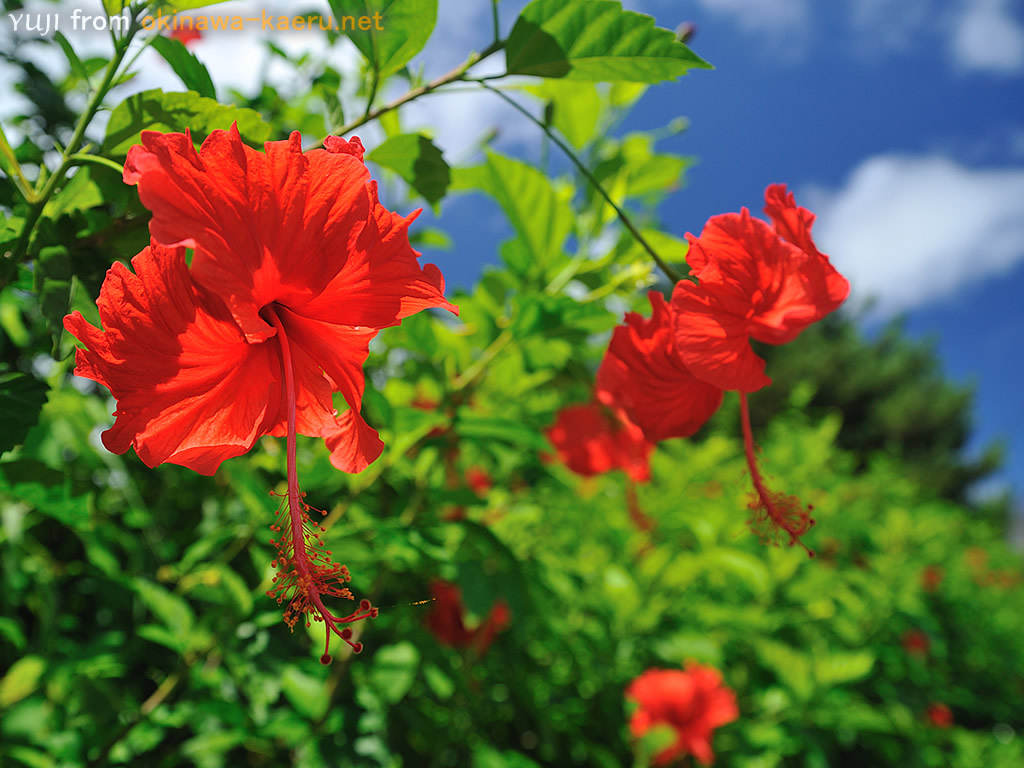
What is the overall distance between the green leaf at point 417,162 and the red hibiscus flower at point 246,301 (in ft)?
0.76

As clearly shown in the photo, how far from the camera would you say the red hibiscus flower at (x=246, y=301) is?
41 centimetres

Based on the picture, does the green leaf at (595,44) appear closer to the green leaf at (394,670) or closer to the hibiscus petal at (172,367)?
the hibiscus petal at (172,367)

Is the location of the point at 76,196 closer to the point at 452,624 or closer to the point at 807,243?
Result: the point at 807,243

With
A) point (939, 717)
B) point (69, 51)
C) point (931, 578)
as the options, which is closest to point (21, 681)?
point (69, 51)

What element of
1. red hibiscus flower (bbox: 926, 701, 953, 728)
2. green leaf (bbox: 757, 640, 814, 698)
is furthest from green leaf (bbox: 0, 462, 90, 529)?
red hibiscus flower (bbox: 926, 701, 953, 728)

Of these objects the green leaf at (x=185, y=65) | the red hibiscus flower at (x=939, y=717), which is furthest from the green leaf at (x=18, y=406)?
the red hibiscus flower at (x=939, y=717)

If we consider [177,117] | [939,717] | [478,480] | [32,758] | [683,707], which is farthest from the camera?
[939,717]

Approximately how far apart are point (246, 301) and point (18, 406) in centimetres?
24

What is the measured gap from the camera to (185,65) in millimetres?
568

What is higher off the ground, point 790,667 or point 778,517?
point 778,517

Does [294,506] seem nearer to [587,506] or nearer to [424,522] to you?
[424,522]

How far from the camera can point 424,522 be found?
42.9 inches

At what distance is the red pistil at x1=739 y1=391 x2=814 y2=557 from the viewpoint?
2.15 feet

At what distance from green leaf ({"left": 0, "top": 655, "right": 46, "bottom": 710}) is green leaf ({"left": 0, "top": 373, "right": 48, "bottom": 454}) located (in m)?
0.69
